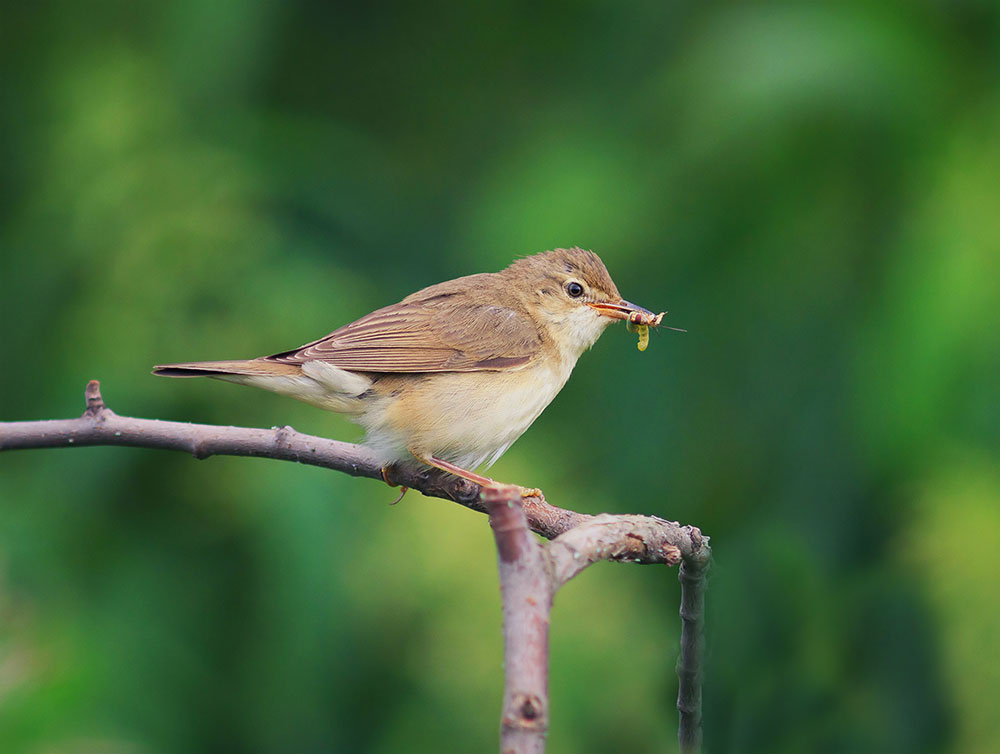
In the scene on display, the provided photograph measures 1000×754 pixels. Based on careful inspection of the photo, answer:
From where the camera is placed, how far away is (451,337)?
348 cm

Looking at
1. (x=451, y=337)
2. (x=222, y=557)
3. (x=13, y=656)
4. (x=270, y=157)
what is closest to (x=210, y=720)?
(x=222, y=557)

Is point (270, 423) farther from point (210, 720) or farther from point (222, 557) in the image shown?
point (210, 720)

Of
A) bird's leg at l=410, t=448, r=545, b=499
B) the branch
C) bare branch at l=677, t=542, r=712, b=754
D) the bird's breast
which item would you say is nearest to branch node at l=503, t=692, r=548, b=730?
the branch

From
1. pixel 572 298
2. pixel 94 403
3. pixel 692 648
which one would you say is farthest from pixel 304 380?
Answer: pixel 692 648

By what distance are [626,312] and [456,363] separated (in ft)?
2.13

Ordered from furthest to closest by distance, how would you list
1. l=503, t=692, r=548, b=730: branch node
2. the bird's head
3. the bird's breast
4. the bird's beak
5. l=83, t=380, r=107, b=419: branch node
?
the bird's head, the bird's beak, the bird's breast, l=83, t=380, r=107, b=419: branch node, l=503, t=692, r=548, b=730: branch node

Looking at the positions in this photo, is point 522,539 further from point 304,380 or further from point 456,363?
point 456,363

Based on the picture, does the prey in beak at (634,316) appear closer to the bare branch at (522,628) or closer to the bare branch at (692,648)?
the bare branch at (692,648)

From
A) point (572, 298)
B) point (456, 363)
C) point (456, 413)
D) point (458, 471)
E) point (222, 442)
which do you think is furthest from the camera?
point (572, 298)

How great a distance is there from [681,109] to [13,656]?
3.04 meters

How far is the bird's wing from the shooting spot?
3281 mm

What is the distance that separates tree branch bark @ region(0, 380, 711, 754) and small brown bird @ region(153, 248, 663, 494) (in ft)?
0.56

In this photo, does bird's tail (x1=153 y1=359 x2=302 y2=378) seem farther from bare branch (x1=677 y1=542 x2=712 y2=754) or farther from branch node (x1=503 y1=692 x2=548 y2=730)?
branch node (x1=503 y1=692 x2=548 y2=730)

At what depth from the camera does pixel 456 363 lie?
338 centimetres
